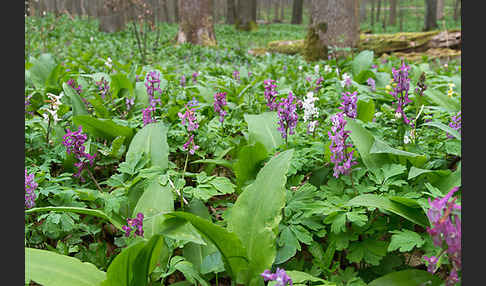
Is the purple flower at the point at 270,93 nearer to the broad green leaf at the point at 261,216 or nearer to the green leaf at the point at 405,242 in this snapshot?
the broad green leaf at the point at 261,216

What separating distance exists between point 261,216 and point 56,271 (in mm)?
747

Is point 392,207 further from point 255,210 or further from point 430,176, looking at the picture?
point 255,210

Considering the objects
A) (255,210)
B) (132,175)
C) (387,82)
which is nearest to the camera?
(255,210)

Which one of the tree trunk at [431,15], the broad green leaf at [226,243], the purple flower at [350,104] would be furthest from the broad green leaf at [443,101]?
the tree trunk at [431,15]

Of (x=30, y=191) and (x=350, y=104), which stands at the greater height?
(x=350, y=104)

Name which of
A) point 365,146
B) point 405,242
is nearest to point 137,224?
point 405,242

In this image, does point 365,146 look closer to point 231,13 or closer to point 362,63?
point 362,63

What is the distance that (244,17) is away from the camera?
21.0m

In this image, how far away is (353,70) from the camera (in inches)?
183

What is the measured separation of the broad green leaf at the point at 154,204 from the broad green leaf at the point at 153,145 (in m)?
0.30

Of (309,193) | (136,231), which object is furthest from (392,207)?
(136,231)

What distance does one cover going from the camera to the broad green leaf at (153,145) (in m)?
2.04

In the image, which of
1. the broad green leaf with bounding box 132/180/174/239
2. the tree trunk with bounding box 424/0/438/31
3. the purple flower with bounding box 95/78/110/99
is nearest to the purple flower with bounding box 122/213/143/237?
the broad green leaf with bounding box 132/180/174/239

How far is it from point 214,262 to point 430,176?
40.2 inches
